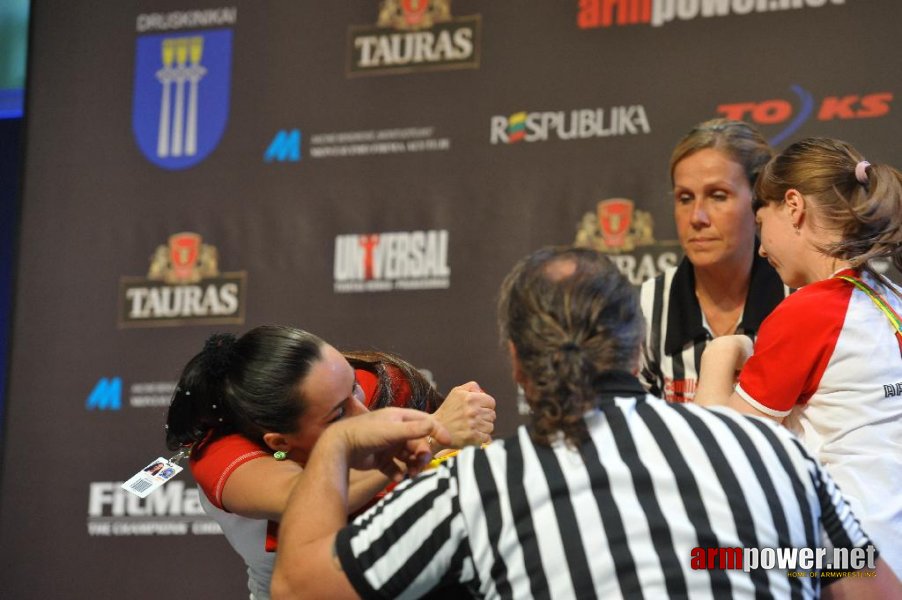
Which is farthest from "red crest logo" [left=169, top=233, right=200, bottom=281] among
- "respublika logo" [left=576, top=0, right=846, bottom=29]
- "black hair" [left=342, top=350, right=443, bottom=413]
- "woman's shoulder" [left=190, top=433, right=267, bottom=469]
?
"woman's shoulder" [left=190, top=433, right=267, bottom=469]

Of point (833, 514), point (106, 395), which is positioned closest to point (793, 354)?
point (833, 514)

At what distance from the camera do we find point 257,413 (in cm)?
213

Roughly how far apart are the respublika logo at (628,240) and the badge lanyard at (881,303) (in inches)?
63.7

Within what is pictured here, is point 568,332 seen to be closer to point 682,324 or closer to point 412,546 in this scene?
point 412,546

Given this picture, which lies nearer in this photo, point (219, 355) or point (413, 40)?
point (219, 355)

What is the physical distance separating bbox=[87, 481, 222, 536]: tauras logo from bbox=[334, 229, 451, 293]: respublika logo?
952mm

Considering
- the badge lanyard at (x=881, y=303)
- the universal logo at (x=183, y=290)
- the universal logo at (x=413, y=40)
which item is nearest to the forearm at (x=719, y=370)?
the badge lanyard at (x=881, y=303)

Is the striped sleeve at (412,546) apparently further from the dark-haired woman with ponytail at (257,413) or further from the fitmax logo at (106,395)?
the fitmax logo at (106,395)

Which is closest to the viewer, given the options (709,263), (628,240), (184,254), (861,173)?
(861,173)

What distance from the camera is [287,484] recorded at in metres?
1.95

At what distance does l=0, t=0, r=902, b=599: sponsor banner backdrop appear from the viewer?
3729 mm

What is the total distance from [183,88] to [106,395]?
1222 millimetres

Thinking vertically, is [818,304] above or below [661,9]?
below

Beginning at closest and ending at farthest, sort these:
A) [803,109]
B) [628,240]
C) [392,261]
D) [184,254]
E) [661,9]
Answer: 1. [803,109]
2. [628,240]
3. [661,9]
4. [392,261]
5. [184,254]
